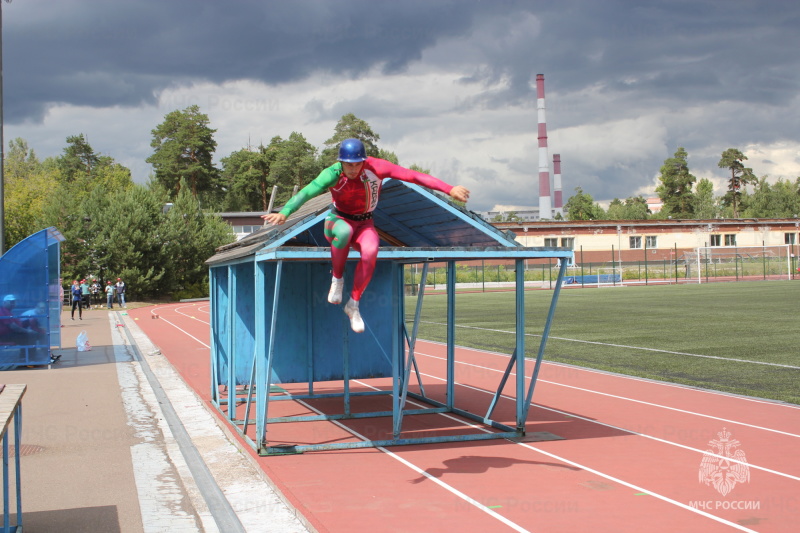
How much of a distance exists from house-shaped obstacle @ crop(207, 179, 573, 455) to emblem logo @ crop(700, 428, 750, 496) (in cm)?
231

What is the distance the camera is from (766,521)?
20.7ft

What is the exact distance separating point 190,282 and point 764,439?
51.2 meters

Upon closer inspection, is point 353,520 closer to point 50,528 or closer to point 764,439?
point 50,528

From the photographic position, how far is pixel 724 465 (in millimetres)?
8133

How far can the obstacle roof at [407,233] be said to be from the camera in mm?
8461

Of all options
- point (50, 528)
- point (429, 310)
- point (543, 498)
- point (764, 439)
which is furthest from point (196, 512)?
point (429, 310)

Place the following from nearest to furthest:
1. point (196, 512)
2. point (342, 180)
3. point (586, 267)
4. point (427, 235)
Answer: point (196, 512) → point (342, 180) → point (427, 235) → point (586, 267)

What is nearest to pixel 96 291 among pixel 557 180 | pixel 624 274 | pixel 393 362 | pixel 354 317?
pixel 624 274

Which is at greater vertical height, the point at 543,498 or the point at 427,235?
the point at 427,235

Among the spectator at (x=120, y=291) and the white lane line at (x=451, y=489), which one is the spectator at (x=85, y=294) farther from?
the white lane line at (x=451, y=489)

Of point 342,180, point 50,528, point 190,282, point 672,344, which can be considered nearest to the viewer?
point 50,528

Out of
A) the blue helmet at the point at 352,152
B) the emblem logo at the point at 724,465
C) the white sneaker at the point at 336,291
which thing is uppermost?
the blue helmet at the point at 352,152

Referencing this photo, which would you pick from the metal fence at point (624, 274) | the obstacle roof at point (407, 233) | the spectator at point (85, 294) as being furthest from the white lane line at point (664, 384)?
the metal fence at point (624, 274)

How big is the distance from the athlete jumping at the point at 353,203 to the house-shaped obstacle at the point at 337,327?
1013mm
